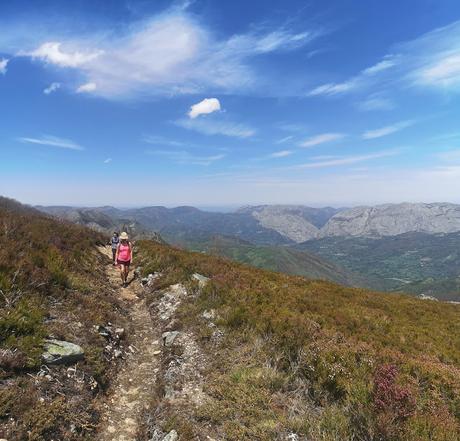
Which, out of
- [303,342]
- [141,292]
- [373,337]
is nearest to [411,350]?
[373,337]

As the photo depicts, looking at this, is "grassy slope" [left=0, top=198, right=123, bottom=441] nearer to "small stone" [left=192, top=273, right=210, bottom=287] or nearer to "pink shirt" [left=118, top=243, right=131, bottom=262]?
"small stone" [left=192, top=273, right=210, bottom=287]

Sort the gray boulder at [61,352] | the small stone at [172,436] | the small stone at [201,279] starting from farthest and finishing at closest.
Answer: the small stone at [201,279] → the gray boulder at [61,352] → the small stone at [172,436]

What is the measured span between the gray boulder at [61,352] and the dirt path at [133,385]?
1194mm

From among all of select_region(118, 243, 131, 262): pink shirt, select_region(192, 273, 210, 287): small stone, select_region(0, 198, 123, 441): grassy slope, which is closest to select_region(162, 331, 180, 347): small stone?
select_region(0, 198, 123, 441): grassy slope

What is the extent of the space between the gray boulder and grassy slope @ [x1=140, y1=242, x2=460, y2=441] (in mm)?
2905

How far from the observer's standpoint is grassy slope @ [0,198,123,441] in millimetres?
5855

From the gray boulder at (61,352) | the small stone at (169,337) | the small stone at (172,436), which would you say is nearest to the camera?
the small stone at (172,436)

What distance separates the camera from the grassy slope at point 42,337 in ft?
19.2

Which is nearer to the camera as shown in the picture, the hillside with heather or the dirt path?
the hillside with heather

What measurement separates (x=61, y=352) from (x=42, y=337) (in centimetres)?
68

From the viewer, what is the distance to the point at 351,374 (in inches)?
311

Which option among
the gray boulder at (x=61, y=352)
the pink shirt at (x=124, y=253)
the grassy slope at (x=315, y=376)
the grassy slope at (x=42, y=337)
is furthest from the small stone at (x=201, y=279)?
the gray boulder at (x=61, y=352)

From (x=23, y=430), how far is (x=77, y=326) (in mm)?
4240

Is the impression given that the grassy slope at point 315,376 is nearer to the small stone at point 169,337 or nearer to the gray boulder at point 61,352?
the small stone at point 169,337
